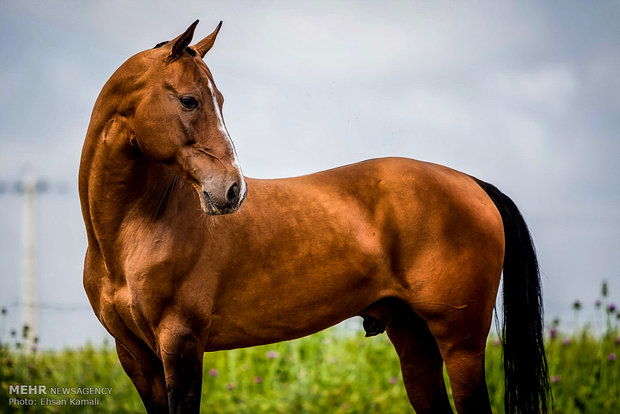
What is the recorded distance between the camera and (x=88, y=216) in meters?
3.17

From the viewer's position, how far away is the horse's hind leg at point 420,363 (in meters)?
3.78

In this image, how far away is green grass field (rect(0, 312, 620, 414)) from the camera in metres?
5.92

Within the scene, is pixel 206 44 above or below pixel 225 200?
above

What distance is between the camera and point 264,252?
3.22m

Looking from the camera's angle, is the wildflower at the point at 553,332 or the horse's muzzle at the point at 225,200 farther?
the wildflower at the point at 553,332

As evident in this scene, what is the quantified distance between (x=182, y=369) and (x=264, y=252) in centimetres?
67

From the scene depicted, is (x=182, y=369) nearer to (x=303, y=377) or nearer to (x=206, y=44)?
(x=206, y=44)

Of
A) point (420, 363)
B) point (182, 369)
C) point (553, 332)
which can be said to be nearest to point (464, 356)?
point (420, 363)

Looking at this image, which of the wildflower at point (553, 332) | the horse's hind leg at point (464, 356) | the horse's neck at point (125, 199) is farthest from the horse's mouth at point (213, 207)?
the wildflower at point (553, 332)

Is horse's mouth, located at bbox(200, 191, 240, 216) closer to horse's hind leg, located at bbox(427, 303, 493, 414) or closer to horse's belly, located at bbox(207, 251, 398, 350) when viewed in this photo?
horse's belly, located at bbox(207, 251, 398, 350)

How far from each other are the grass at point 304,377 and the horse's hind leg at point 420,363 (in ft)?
7.21

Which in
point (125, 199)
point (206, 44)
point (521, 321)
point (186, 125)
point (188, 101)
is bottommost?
point (521, 321)

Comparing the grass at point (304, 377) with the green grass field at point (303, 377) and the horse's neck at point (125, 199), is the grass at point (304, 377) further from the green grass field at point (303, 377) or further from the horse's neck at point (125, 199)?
the horse's neck at point (125, 199)

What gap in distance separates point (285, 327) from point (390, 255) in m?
0.66
